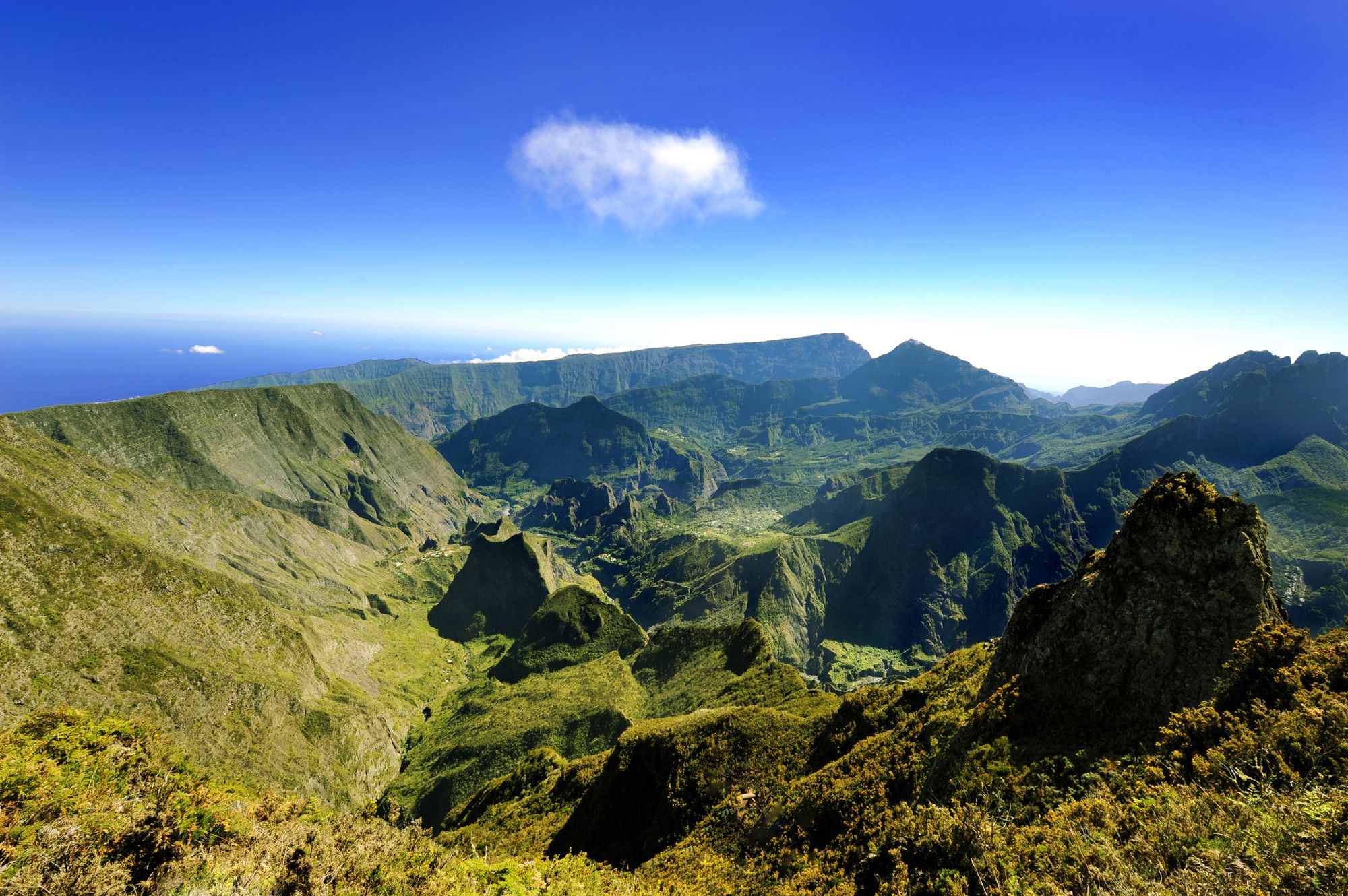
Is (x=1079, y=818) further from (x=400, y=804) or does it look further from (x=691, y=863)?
(x=400, y=804)

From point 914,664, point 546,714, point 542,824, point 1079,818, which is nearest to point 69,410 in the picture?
point 546,714

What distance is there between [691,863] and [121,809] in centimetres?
3172

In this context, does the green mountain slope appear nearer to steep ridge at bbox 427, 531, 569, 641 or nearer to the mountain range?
the mountain range

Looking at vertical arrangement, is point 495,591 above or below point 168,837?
below

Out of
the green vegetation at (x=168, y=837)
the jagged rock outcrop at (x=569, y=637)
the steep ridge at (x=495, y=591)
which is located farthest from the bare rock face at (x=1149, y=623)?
the steep ridge at (x=495, y=591)

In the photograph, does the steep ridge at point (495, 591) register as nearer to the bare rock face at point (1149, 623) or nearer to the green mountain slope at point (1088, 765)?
the green mountain slope at point (1088, 765)

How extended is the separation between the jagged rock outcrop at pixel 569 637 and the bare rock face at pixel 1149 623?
11414 cm

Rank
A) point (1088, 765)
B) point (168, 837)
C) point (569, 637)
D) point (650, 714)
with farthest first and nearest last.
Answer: point (569, 637) → point (650, 714) → point (1088, 765) → point (168, 837)

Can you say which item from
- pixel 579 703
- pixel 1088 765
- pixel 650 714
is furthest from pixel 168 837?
pixel 579 703

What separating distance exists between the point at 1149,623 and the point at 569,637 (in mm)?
129341

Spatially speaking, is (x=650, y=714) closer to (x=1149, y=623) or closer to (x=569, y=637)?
(x=569, y=637)

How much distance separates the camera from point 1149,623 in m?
23.6

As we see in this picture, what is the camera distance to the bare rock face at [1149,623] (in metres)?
21.7

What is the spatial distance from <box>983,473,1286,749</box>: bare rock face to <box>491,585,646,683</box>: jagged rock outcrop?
374 ft
